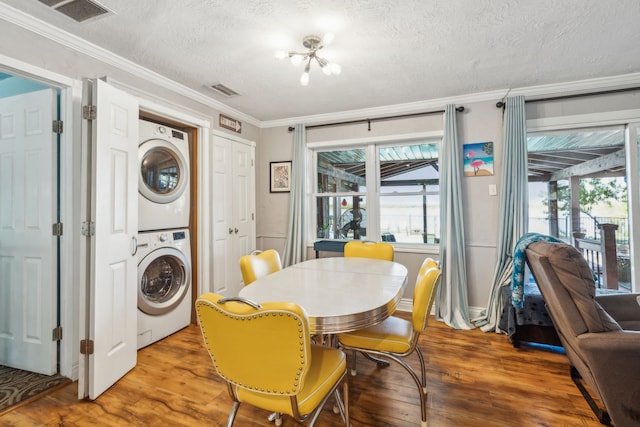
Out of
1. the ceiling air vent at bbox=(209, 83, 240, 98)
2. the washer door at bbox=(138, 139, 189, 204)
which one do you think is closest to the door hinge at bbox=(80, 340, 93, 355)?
the washer door at bbox=(138, 139, 189, 204)

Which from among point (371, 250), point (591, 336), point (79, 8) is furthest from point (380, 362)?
point (79, 8)

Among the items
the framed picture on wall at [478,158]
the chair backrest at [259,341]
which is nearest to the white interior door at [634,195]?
the framed picture on wall at [478,158]

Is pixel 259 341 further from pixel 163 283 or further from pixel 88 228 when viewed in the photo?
pixel 163 283

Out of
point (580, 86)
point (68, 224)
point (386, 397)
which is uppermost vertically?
point (580, 86)

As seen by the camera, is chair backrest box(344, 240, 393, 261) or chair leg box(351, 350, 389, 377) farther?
chair backrest box(344, 240, 393, 261)

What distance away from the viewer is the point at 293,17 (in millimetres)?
1956

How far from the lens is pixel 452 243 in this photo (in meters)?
3.31

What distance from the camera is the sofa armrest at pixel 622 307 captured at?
2.19 metres

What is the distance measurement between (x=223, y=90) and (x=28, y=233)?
2.07 m

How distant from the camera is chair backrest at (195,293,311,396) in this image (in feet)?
3.33

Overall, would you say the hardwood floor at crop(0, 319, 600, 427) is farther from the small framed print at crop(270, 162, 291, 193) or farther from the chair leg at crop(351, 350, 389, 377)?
the small framed print at crop(270, 162, 291, 193)

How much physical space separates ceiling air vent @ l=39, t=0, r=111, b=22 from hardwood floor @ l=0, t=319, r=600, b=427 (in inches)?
96.4

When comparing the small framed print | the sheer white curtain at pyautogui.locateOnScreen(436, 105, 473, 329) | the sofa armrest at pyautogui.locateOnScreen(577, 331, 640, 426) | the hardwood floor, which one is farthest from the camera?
the small framed print

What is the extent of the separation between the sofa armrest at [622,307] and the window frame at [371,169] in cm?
154
